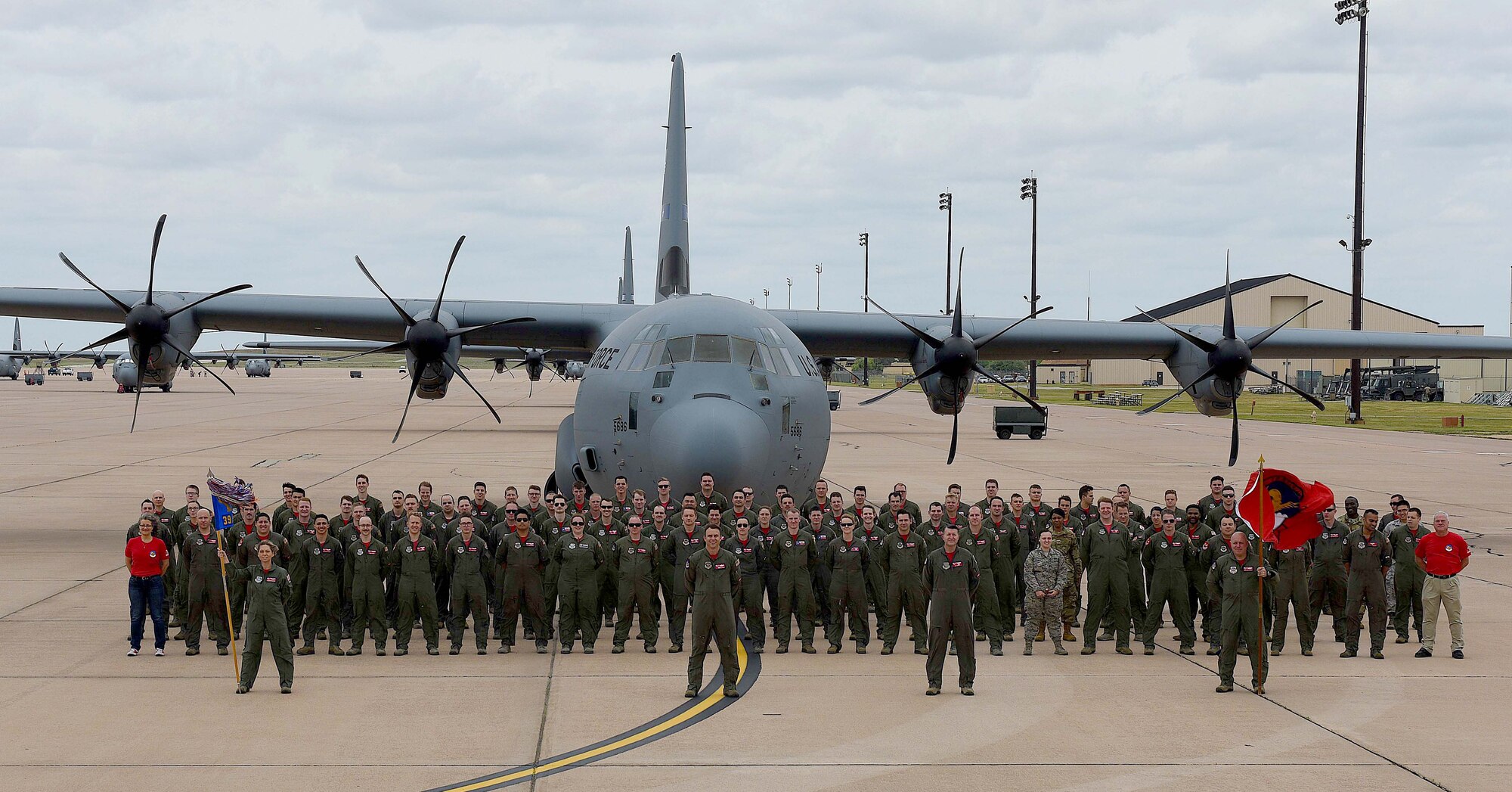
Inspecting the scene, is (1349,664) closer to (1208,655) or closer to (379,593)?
(1208,655)

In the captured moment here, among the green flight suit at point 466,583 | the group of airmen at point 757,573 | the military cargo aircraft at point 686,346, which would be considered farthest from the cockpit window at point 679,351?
the green flight suit at point 466,583

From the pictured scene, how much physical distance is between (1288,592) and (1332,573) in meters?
1.24

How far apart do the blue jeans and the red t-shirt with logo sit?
0.06 meters

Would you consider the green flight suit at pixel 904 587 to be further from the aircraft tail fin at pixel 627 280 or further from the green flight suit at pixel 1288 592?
the aircraft tail fin at pixel 627 280

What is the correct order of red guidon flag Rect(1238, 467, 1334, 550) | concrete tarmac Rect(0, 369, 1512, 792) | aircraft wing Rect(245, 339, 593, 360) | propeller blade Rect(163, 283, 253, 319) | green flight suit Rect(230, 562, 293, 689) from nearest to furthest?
1. concrete tarmac Rect(0, 369, 1512, 792)
2. green flight suit Rect(230, 562, 293, 689)
3. red guidon flag Rect(1238, 467, 1334, 550)
4. propeller blade Rect(163, 283, 253, 319)
5. aircraft wing Rect(245, 339, 593, 360)

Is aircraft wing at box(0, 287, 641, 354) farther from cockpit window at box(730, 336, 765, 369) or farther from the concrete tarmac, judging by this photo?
cockpit window at box(730, 336, 765, 369)

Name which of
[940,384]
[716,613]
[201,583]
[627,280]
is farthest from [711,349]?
[627,280]

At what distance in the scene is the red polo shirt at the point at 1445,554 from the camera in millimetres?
11391

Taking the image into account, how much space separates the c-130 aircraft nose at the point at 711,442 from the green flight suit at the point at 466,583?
A: 2412mm

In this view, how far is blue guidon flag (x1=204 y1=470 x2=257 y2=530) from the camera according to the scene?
38.3 ft

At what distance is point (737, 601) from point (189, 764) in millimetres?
4875

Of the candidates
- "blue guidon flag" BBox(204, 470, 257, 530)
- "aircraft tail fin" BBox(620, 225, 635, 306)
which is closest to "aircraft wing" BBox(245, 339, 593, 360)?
"aircraft tail fin" BBox(620, 225, 635, 306)

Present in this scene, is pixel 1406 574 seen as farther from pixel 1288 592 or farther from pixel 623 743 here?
pixel 623 743

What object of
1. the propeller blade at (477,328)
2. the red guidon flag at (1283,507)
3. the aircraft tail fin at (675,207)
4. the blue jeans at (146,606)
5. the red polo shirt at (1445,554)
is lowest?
the blue jeans at (146,606)
